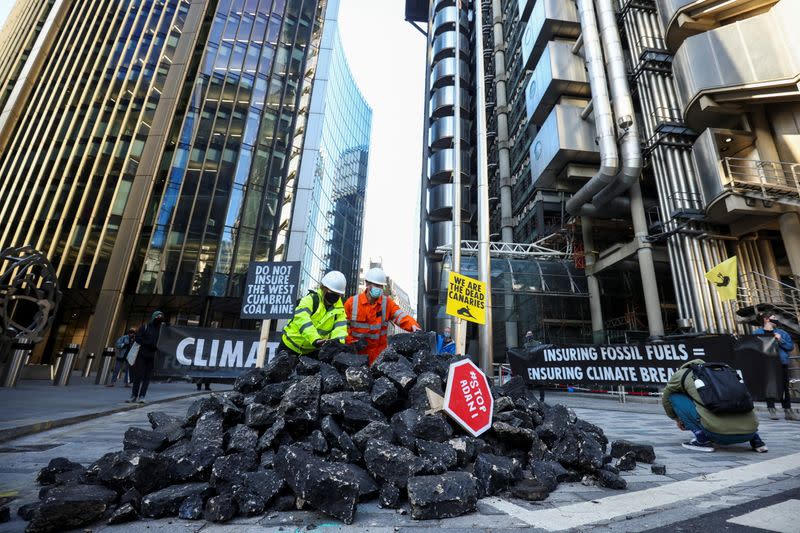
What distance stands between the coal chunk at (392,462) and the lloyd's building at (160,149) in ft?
68.7

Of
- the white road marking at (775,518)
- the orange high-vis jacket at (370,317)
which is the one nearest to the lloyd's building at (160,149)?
the orange high-vis jacket at (370,317)

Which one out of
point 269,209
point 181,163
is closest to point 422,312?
point 269,209

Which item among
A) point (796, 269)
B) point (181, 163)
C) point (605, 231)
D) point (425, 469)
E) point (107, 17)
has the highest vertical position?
point (107, 17)

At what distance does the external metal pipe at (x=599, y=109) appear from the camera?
1689cm

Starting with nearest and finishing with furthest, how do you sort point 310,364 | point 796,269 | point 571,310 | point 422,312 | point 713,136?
point 310,364 → point 796,269 → point 713,136 → point 571,310 → point 422,312

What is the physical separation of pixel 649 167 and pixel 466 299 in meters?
16.1

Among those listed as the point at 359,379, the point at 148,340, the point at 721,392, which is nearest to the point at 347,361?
the point at 359,379

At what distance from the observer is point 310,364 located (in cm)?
418

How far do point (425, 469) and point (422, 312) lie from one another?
105 feet

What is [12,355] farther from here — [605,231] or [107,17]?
[107,17]

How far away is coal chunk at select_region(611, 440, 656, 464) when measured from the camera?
152 inches

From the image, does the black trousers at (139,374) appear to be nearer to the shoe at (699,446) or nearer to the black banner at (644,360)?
the shoe at (699,446)

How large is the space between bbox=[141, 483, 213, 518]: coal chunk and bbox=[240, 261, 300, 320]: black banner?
22.7 ft

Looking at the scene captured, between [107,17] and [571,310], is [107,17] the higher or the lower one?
the higher one
